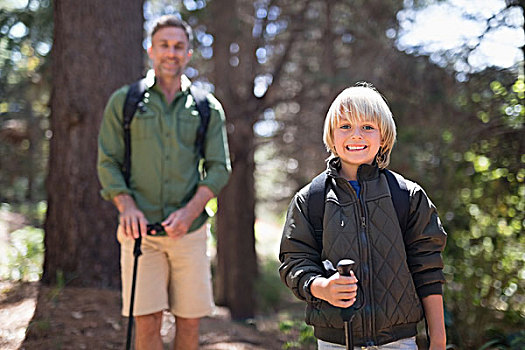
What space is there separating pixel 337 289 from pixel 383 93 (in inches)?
179

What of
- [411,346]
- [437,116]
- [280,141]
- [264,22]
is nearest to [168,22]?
[411,346]

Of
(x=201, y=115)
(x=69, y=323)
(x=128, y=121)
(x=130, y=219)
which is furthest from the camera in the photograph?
(x=69, y=323)

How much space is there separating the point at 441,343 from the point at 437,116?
12.4ft

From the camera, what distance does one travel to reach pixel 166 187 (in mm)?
3346

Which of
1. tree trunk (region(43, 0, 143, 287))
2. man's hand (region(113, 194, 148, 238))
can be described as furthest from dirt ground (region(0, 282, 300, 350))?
man's hand (region(113, 194, 148, 238))

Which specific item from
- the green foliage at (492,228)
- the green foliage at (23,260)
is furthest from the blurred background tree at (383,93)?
the green foliage at (23,260)

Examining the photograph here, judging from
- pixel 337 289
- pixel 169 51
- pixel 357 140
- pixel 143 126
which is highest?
pixel 169 51

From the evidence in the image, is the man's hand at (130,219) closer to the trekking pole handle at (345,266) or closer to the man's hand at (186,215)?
the man's hand at (186,215)

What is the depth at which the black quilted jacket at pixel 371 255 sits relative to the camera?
7.14 feet

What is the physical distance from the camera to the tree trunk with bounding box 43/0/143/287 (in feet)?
16.4

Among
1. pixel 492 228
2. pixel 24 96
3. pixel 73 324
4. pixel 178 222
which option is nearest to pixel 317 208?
pixel 178 222

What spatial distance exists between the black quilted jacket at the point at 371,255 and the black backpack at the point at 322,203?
0.09 ft

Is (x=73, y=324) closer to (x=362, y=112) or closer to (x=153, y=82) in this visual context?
(x=153, y=82)

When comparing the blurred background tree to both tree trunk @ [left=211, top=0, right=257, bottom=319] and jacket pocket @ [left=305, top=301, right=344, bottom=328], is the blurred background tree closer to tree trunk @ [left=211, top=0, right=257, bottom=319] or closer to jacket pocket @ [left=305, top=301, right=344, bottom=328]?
tree trunk @ [left=211, top=0, right=257, bottom=319]
